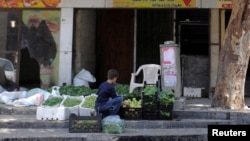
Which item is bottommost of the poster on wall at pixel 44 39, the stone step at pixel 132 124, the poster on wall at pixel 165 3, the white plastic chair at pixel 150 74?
the stone step at pixel 132 124

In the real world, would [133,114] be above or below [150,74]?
below

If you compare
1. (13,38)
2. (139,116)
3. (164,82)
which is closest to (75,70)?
(13,38)

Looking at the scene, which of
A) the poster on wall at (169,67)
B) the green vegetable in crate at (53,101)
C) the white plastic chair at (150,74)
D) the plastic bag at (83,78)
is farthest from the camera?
the plastic bag at (83,78)

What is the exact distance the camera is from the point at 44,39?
43.9 ft

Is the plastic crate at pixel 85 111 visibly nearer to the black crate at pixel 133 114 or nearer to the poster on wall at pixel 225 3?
the black crate at pixel 133 114

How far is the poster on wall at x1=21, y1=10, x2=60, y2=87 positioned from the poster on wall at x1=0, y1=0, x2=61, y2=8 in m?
0.20

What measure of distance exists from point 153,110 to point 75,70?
5179 millimetres

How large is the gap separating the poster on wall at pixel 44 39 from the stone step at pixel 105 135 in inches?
194

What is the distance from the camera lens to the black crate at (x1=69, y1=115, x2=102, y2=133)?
8156 mm

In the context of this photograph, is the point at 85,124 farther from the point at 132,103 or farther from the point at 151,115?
the point at 151,115

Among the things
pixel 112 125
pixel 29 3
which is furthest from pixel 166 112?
pixel 29 3

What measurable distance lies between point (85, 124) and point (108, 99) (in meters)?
0.76

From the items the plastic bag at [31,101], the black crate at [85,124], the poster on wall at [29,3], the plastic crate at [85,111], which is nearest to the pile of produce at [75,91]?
the plastic bag at [31,101]

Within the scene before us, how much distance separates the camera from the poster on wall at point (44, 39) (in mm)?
13312
